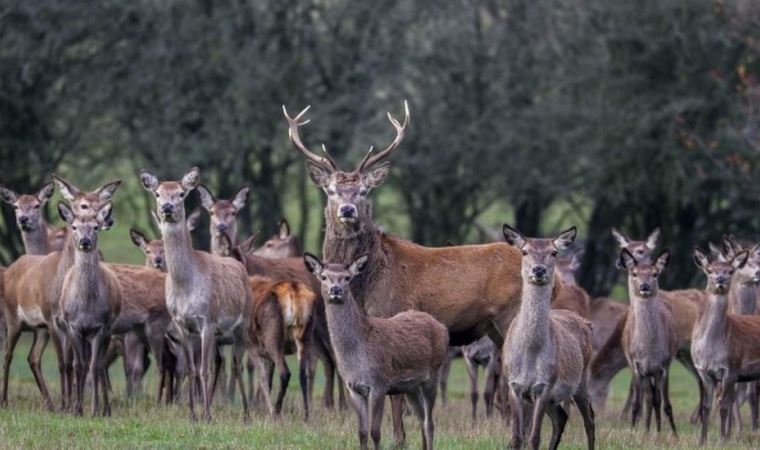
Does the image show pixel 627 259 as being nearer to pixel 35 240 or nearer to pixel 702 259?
pixel 702 259

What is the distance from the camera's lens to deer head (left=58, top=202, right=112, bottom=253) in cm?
1316

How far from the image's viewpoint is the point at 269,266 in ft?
53.5

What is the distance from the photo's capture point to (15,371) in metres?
19.5

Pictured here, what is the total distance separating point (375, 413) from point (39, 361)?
4.32 meters

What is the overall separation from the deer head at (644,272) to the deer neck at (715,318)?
1.72ft

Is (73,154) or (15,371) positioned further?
(73,154)

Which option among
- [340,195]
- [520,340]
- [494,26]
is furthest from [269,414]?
[494,26]

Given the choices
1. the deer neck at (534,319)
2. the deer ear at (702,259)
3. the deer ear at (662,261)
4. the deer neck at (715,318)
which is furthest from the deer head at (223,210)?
the deer neck at (534,319)

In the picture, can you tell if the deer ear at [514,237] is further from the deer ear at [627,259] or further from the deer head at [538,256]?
the deer ear at [627,259]

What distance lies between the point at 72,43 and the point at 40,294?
1456 cm

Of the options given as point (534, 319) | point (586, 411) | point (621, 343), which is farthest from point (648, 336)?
point (534, 319)

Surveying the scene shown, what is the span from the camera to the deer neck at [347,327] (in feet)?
37.1

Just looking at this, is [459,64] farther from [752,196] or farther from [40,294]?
[40,294]

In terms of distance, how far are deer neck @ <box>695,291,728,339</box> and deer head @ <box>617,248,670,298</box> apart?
1.72 feet
